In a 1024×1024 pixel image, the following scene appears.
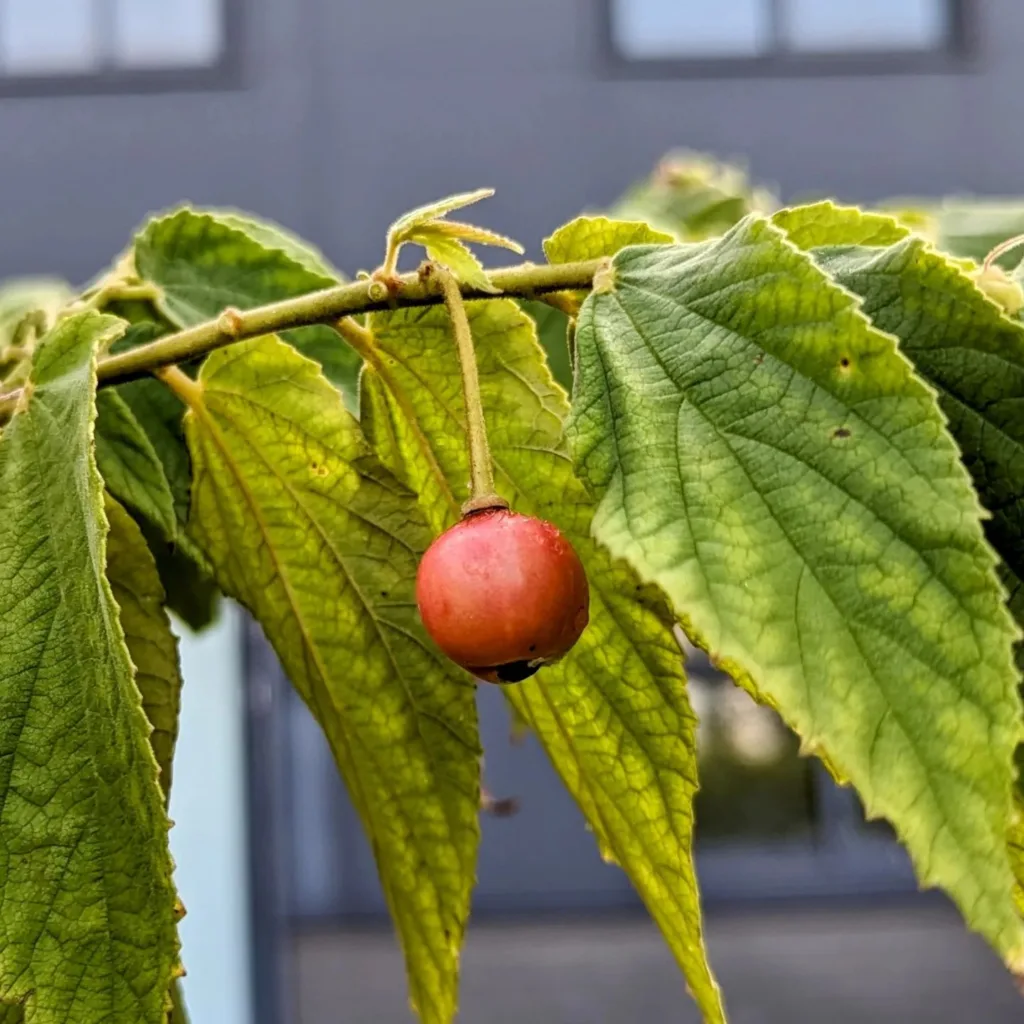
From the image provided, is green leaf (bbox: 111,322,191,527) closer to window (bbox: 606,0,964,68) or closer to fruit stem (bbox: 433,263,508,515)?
fruit stem (bbox: 433,263,508,515)

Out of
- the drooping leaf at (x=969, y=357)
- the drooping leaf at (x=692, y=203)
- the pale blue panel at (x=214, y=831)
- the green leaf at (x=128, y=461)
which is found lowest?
the pale blue panel at (x=214, y=831)

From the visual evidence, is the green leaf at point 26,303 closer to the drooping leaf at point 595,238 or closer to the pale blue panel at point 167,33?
the drooping leaf at point 595,238

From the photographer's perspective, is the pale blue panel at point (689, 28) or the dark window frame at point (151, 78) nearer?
the dark window frame at point (151, 78)

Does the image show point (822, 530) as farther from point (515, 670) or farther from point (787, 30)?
point (787, 30)

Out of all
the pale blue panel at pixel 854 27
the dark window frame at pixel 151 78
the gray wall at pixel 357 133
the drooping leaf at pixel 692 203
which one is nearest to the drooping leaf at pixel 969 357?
the drooping leaf at pixel 692 203

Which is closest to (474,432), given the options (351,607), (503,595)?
(503,595)

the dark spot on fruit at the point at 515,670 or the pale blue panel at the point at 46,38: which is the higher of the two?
the pale blue panel at the point at 46,38

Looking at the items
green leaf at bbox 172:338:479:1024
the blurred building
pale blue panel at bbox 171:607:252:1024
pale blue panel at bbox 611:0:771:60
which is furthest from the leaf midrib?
pale blue panel at bbox 611:0:771:60
